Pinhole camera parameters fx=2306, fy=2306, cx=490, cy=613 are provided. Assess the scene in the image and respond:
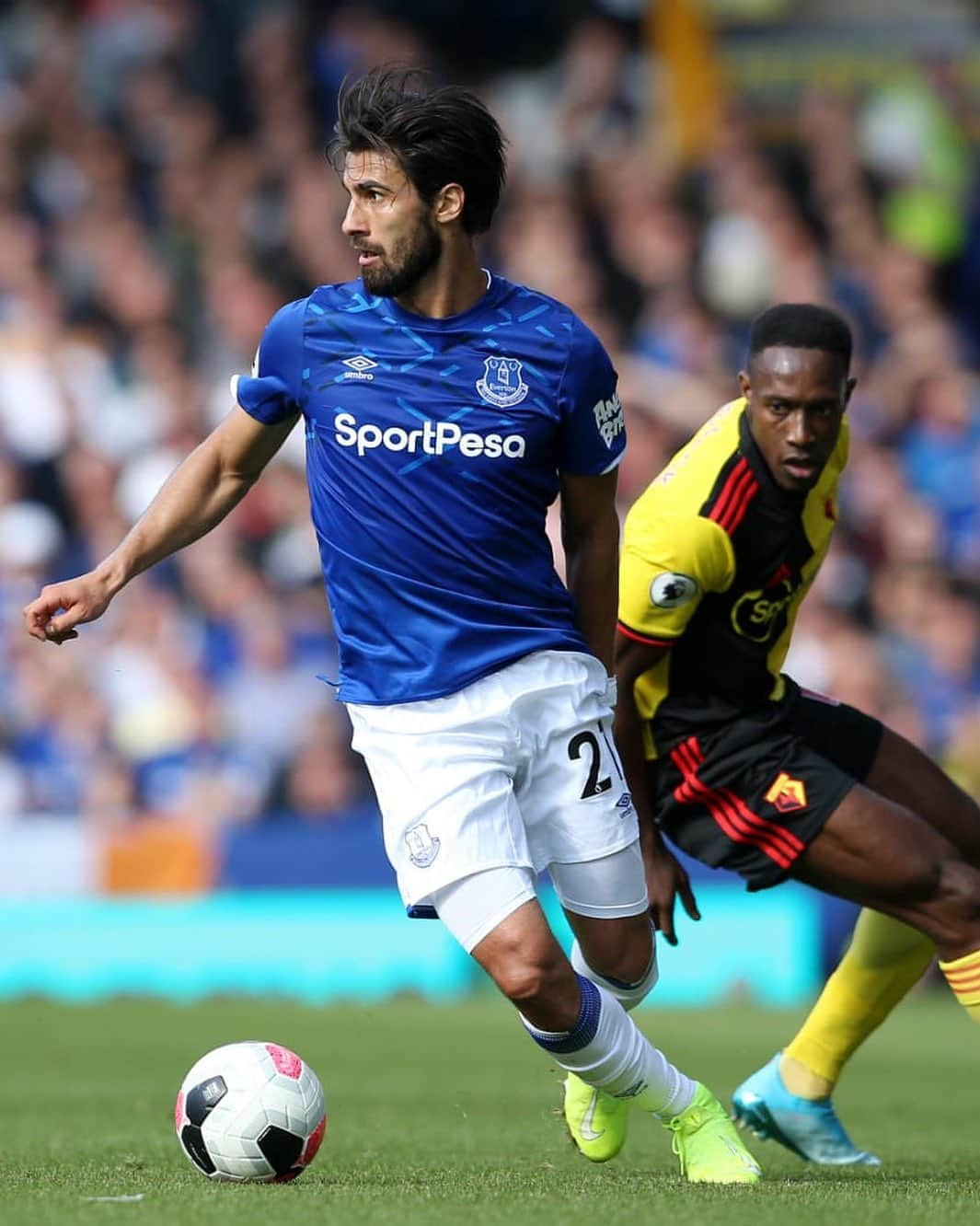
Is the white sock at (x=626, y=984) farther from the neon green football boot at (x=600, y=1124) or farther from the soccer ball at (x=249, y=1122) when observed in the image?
the soccer ball at (x=249, y=1122)

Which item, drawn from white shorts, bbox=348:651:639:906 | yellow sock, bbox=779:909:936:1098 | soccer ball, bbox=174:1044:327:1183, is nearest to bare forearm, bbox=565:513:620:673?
white shorts, bbox=348:651:639:906

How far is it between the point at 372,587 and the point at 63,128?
43.4ft

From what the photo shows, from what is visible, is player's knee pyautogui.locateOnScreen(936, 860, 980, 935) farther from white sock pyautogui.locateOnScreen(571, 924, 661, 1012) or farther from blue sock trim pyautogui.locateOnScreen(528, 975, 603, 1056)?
blue sock trim pyautogui.locateOnScreen(528, 975, 603, 1056)

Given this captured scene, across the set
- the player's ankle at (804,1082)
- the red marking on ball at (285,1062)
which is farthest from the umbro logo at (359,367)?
the player's ankle at (804,1082)

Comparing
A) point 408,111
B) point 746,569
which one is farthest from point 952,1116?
point 408,111

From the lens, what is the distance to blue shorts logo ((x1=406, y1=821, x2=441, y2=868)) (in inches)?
216

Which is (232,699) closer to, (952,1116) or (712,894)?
(712,894)

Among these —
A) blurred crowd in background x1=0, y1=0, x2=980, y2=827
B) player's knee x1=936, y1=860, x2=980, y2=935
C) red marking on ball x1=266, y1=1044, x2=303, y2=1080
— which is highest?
player's knee x1=936, y1=860, x2=980, y2=935

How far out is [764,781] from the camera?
250 inches

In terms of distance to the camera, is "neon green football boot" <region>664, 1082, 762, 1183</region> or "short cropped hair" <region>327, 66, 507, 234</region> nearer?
"short cropped hair" <region>327, 66, 507, 234</region>

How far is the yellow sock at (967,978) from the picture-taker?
19.7ft

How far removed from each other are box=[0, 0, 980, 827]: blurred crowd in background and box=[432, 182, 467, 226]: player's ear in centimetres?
788

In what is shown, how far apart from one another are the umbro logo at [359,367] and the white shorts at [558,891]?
1232 millimetres

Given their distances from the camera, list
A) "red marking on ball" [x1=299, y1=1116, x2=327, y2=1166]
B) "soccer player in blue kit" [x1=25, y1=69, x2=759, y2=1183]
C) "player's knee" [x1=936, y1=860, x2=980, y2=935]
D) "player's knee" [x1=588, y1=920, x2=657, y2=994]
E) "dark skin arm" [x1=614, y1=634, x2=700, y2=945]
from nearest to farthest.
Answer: "soccer player in blue kit" [x1=25, y1=69, x2=759, y2=1183], "red marking on ball" [x1=299, y1=1116, x2=327, y2=1166], "player's knee" [x1=588, y1=920, x2=657, y2=994], "player's knee" [x1=936, y1=860, x2=980, y2=935], "dark skin arm" [x1=614, y1=634, x2=700, y2=945]
